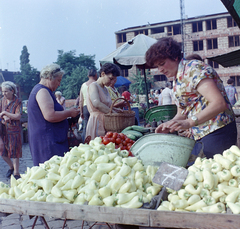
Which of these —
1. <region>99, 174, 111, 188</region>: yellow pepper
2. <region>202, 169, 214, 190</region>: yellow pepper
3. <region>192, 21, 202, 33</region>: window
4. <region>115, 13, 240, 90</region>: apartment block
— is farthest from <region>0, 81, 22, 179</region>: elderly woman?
<region>192, 21, 202, 33</region>: window

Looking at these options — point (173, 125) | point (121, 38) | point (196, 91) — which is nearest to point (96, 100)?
point (196, 91)

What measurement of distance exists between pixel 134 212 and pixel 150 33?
38.0 metres

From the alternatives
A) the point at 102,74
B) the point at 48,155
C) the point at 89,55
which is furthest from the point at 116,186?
the point at 89,55

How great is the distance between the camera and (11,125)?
16.1 ft

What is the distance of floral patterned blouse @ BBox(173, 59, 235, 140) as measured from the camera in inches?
85.7

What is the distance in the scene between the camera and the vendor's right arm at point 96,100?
3688 millimetres

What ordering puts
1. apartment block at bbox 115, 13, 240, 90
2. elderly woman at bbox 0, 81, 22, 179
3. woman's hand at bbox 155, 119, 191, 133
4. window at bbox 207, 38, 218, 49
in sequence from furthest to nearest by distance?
window at bbox 207, 38, 218, 49
apartment block at bbox 115, 13, 240, 90
elderly woman at bbox 0, 81, 22, 179
woman's hand at bbox 155, 119, 191, 133

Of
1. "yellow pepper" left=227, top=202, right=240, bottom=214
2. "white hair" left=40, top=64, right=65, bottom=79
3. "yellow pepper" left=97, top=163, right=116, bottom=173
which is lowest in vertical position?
"yellow pepper" left=227, top=202, right=240, bottom=214

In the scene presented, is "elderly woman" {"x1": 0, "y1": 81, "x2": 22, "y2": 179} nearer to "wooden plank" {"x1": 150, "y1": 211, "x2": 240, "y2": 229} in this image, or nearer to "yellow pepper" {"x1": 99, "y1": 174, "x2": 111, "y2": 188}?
"yellow pepper" {"x1": 99, "y1": 174, "x2": 111, "y2": 188}

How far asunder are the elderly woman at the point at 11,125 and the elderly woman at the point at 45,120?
2174 millimetres

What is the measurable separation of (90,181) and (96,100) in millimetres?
2073

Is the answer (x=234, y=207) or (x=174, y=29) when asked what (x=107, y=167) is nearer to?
(x=234, y=207)

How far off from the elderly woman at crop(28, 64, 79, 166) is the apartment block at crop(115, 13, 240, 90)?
3066cm

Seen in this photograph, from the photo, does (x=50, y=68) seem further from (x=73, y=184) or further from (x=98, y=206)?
(x=98, y=206)
